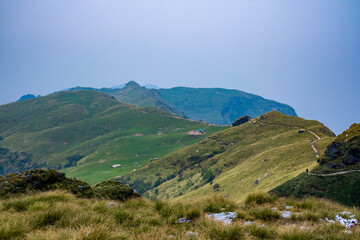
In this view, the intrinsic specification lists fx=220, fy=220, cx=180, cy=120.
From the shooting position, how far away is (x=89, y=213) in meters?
7.91

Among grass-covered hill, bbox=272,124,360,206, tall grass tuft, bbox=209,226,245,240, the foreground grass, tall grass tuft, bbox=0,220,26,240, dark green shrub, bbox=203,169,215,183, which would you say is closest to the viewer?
tall grass tuft, bbox=0,220,26,240

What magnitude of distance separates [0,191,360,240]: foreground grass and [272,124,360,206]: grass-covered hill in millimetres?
40142

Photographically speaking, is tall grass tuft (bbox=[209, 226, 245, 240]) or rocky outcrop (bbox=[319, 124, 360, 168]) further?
rocky outcrop (bbox=[319, 124, 360, 168])

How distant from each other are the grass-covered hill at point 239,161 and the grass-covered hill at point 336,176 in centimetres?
1193

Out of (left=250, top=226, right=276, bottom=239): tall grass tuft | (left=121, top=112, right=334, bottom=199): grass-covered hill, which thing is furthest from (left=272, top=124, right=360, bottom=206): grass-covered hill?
(left=250, top=226, right=276, bottom=239): tall grass tuft

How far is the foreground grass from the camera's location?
5879 millimetres

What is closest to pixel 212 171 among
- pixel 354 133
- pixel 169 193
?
pixel 169 193

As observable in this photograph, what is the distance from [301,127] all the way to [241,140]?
1497 inches

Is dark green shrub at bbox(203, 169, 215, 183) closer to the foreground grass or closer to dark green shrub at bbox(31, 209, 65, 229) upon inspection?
the foreground grass

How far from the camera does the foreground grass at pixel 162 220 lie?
588 cm

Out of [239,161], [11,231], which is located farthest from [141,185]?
[11,231]

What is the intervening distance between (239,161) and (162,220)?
116772mm

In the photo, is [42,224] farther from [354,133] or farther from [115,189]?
[354,133]

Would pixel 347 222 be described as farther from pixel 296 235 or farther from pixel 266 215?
pixel 296 235
